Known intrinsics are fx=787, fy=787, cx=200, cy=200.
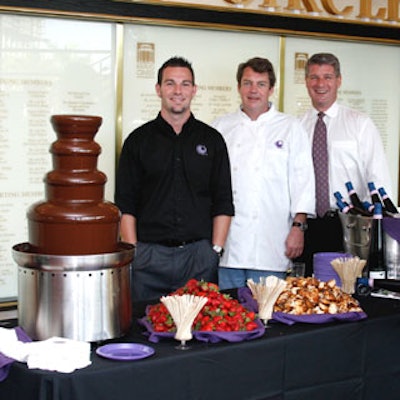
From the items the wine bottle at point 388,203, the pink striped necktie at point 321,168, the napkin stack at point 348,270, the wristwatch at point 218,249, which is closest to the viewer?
the napkin stack at point 348,270

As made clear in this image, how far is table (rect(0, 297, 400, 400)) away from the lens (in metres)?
2.04

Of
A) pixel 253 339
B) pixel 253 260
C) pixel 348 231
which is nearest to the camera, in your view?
pixel 253 339

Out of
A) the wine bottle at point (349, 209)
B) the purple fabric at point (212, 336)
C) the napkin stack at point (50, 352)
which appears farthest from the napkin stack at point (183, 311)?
the wine bottle at point (349, 209)

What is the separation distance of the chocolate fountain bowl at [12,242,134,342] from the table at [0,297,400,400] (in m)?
0.10

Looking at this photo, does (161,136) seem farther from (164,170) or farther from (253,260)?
(253,260)

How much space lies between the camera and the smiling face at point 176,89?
356 centimetres

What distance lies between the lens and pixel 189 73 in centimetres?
359

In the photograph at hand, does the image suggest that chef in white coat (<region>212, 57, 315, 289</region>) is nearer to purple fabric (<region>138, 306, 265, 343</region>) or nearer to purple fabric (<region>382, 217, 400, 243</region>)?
purple fabric (<region>382, 217, 400, 243</region>)

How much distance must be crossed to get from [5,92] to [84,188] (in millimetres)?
1999

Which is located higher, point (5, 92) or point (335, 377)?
point (5, 92)

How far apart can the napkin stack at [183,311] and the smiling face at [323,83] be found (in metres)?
2.12

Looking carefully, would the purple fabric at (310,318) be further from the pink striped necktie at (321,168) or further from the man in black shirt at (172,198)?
the pink striped necktie at (321,168)

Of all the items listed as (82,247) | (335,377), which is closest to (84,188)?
(82,247)

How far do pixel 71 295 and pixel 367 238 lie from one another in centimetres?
153
